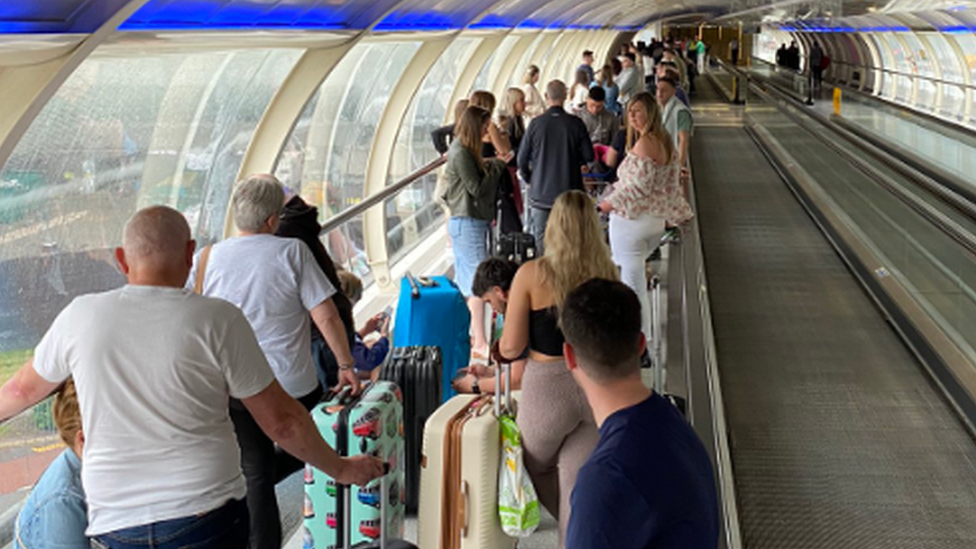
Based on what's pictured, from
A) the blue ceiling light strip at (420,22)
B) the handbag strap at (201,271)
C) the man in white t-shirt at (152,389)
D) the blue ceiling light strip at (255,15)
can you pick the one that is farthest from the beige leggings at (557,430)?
the blue ceiling light strip at (420,22)

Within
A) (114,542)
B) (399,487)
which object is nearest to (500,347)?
(399,487)

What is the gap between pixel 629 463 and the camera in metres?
2.55

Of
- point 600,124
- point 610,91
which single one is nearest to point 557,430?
point 600,124

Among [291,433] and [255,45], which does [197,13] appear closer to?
[255,45]

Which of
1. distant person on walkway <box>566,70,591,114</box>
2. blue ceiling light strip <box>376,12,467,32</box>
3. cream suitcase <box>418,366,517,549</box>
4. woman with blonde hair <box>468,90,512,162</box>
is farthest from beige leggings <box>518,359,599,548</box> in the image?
distant person on walkway <box>566,70,591,114</box>

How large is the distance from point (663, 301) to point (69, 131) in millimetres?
10122

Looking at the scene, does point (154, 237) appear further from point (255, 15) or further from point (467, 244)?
point (467, 244)

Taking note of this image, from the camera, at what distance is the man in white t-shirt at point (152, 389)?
328 centimetres

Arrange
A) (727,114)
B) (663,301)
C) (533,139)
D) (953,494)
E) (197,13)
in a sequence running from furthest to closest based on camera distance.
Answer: (727,114), (663,301), (533,139), (197,13), (953,494)

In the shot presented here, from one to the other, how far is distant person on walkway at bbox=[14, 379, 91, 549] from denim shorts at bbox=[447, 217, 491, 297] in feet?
16.6

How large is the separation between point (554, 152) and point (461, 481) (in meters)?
4.85

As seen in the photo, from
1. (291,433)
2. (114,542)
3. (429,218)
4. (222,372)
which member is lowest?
(429,218)

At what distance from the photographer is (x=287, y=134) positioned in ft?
28.7

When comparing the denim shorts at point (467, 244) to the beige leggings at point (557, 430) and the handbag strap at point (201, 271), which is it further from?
the beige leggings at point (557, 430)
